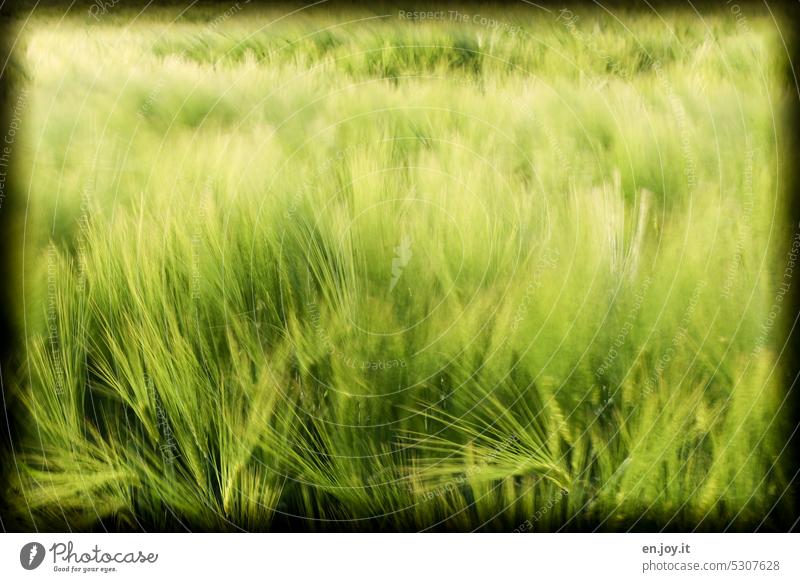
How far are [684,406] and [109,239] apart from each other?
1013mm

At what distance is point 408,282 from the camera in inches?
31.7

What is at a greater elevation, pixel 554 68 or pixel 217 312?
pixel 554 68

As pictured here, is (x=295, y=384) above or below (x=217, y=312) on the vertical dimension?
below

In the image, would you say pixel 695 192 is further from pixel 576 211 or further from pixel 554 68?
pixel 554 68

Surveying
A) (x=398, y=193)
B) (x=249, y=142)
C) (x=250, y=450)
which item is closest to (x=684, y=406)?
(x=398, y=193)

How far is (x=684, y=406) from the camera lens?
0.82m

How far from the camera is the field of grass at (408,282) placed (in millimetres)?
804

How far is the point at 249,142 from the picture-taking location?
822 millimetres

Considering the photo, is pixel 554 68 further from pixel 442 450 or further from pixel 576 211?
pixel 442 450

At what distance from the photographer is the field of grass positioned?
2.64 feet
